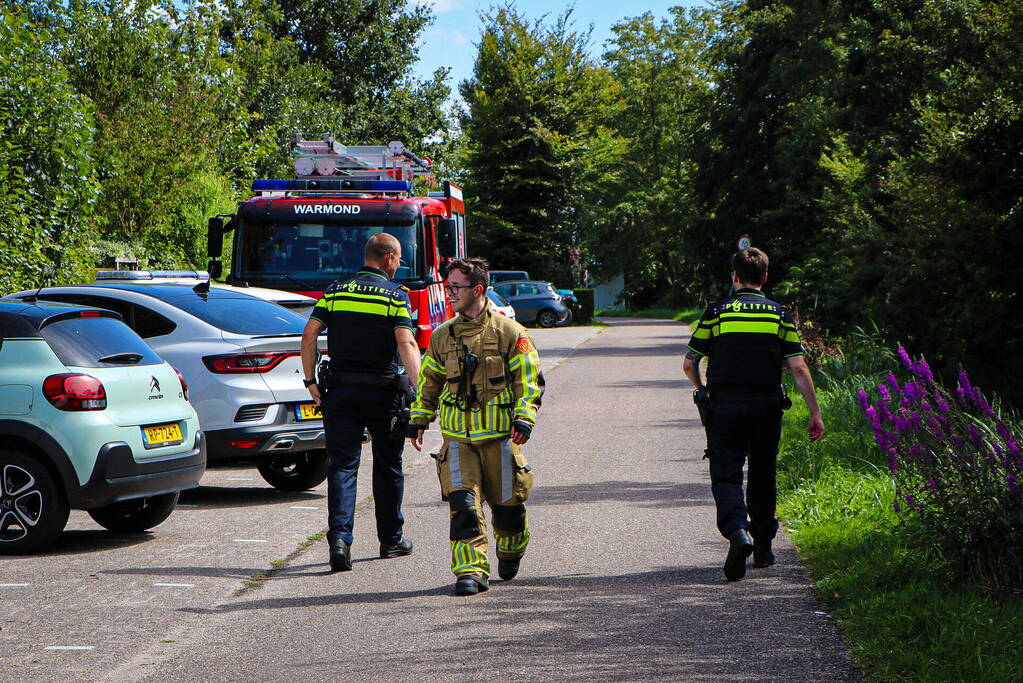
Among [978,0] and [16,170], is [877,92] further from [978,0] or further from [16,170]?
[16,170]

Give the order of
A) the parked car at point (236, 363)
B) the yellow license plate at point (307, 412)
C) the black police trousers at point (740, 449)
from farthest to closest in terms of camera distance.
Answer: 1. the yellow license plate at point (307, 412)
2. the parked car at point (236, 363)
3. the black police trousers at point (740, 449)

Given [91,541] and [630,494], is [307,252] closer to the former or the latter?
[630,494]

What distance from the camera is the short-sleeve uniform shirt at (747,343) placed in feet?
22.6

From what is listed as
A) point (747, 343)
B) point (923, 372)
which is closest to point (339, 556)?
point (747, 343)

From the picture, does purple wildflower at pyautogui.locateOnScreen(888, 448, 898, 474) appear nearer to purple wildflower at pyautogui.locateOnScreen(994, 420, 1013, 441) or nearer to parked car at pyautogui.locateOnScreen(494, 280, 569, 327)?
purple wildflower at pyautogui.locateOnScreen(994, 420, 1013, 441)

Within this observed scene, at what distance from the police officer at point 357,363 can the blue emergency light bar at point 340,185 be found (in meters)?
9.33

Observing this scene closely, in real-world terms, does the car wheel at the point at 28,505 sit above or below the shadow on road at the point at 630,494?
above

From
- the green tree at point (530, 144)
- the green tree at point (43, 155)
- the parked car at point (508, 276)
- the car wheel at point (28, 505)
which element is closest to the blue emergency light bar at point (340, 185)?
the green tree at point (43, 155)

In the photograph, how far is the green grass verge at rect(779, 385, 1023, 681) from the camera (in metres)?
4.90

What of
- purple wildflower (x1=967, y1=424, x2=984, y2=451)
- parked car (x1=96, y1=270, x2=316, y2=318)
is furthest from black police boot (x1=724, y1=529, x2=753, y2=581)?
parked car (x1=96, y1=270, x2=316, y2=318)

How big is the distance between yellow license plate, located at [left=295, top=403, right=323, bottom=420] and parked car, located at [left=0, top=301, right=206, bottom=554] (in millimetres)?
1862

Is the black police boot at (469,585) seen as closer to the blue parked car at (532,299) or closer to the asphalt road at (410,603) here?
the asphalt road at (410,603)

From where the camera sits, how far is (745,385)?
6.89 meters

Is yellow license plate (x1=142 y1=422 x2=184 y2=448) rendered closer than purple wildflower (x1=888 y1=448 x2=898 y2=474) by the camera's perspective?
No
